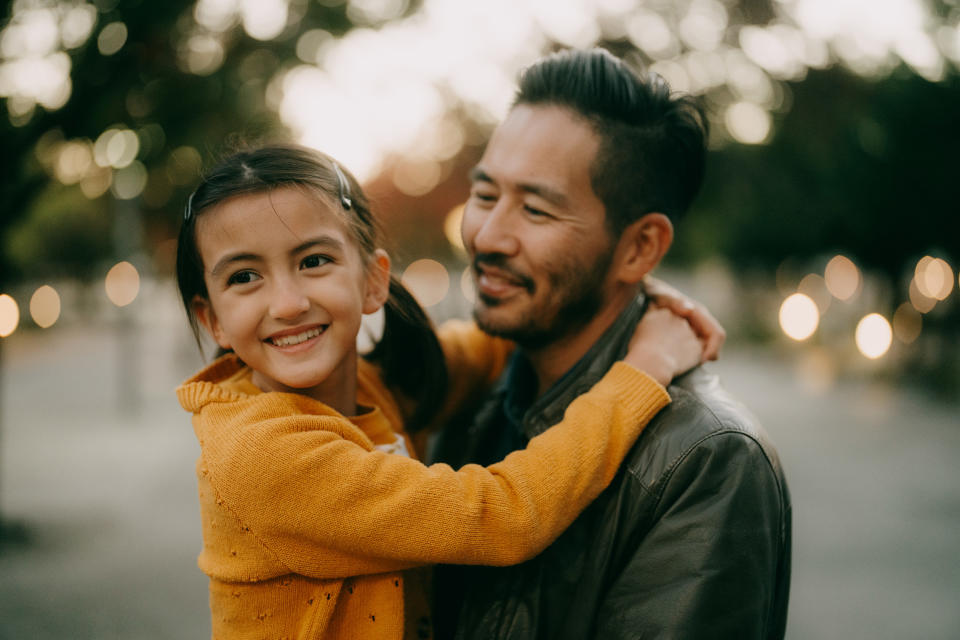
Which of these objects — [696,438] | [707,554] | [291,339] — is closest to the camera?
[707,554]

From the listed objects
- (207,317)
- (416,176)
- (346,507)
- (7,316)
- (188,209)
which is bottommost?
(346,507)

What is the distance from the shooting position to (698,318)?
253 cm

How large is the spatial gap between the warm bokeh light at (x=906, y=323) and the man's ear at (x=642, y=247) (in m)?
17.5

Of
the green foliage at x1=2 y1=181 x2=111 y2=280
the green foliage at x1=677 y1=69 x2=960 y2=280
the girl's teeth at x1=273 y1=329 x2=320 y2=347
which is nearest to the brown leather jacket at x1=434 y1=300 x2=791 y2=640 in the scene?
the girl's teeth at x1=273 y1=329 x2=320 y2=347

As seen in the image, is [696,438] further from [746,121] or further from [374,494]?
[746,121]

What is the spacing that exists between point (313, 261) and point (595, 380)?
96 cm

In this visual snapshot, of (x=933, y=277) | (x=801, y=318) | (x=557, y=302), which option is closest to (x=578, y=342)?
(x=557, y=302)

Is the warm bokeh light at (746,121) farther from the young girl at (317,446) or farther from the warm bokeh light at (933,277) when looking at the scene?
the young girl at (317,446)

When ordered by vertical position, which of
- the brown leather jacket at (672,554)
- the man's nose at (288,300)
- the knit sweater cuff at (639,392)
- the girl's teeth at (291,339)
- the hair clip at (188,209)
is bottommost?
the brown leather jacket at (672,554)

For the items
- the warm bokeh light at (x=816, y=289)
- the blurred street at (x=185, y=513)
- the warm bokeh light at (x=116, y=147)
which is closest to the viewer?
the blurred street at (x=185, y=513)

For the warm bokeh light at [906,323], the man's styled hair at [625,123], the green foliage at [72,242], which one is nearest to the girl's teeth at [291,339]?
the man's styled hair at [625,123]

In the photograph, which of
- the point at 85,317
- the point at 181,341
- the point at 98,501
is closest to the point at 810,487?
the point at 98,501

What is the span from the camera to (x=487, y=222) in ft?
8.20

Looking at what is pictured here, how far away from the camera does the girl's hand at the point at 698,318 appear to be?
2.48 meters
